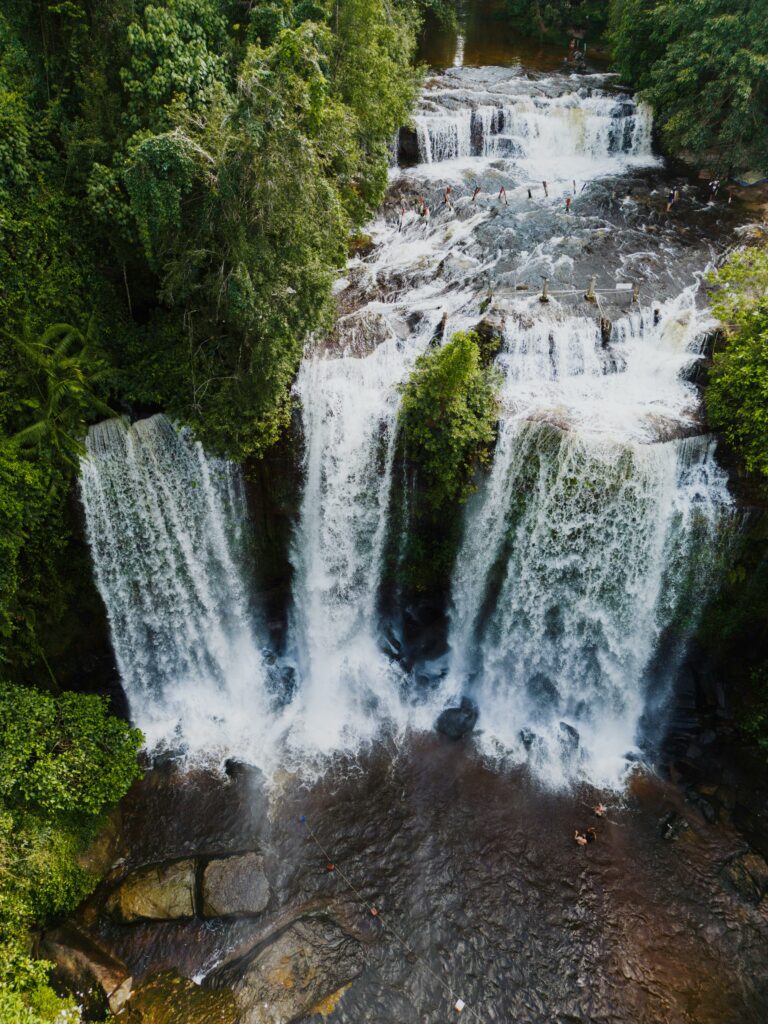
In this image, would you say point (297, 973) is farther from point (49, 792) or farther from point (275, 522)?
point (275, 522)

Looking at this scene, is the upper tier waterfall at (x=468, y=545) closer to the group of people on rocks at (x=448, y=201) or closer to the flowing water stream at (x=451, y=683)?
the flowing water stream at (x=451, y=683)

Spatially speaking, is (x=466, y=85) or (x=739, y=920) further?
(x=466, y=85)

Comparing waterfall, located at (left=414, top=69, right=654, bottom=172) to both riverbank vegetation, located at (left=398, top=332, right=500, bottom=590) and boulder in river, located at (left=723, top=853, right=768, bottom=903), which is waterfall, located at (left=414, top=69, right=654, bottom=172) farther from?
boulder in river, located at (left=723, top=853, right=768, bottom=903)

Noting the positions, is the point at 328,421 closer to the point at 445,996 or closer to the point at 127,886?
the point at 127,886

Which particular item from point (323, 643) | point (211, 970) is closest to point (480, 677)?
point (323, 643)

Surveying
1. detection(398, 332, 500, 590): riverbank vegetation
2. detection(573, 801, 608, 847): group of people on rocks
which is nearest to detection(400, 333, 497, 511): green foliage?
detection(398, 332, 500, 590): riverbank vegetation

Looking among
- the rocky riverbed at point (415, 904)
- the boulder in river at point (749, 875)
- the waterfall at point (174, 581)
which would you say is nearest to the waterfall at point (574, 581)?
the rocky riverbed at point (415, 904)
